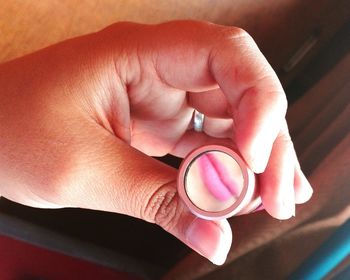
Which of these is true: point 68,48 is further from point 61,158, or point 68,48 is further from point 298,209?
point 298,209

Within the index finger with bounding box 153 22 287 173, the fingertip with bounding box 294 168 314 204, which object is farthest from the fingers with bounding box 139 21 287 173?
the fingertip with bounding box 294 168 314 204

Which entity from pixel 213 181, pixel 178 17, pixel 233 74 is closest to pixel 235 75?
pixel 233 74

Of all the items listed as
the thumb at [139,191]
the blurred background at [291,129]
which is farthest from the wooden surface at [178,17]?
the thumb at [139,191]

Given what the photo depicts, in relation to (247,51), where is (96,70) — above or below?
below

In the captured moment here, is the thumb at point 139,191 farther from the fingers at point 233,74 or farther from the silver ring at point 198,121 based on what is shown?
the silver ring at point 198,121

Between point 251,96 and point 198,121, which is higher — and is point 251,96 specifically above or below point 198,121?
above

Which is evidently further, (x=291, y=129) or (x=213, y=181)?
(x=291, y=129)

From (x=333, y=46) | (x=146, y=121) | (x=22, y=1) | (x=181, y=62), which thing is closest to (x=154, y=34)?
(x=181, y=62)

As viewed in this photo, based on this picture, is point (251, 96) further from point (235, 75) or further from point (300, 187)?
point (300, 187)
